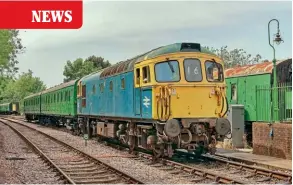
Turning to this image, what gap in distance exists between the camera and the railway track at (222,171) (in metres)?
11.1

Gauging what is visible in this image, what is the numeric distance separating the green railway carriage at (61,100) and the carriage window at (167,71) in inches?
590

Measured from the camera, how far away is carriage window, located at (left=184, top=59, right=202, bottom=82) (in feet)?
46.6

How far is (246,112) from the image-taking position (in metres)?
20.9

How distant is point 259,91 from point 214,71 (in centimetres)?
417

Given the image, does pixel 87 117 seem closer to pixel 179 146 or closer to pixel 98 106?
pixel 98 106

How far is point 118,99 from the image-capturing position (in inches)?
698

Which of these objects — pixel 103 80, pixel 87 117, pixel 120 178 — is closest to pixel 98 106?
pixel 103 80

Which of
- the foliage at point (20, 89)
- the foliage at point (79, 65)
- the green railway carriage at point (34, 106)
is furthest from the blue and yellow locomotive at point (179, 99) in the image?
the foliage at point (20, 89)

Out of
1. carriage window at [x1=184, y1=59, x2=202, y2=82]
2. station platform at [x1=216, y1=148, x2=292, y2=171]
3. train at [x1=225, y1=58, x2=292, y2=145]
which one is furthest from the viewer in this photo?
train at [x1=225, y1=58, x2=292, y2=145]

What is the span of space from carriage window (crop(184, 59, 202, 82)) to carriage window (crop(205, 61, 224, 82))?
0.31 m

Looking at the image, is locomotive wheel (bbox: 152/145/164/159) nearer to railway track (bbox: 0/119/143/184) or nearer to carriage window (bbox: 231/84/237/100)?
railway track (bbox: 0/119/143/184)

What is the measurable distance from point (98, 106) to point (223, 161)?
8547 mm

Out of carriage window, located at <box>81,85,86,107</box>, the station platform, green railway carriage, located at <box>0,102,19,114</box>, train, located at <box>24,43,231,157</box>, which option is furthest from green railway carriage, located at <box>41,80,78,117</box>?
green railway carriage, located at <box>0,102,19,114</box>

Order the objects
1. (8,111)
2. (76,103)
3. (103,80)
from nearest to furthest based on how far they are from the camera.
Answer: (103,80) < (76,103) < (8,111)
